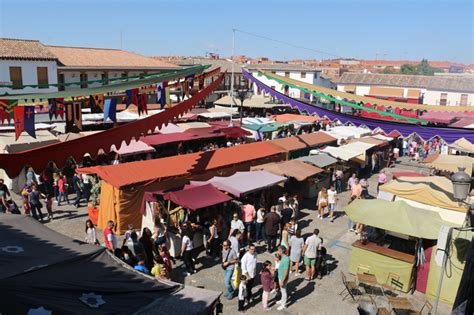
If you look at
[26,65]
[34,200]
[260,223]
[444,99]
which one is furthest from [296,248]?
[444,99]

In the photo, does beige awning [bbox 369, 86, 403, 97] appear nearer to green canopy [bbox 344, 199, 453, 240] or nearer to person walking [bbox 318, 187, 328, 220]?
person walking [bbox 318, 187, 328, 220]

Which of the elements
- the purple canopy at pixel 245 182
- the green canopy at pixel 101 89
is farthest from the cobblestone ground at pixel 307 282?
the green canopy at pixel 101 89

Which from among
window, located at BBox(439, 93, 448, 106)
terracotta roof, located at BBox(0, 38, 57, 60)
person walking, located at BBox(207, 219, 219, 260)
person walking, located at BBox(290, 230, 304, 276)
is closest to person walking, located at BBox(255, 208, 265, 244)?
person walking, located at BBox(207, 219, 219, 260)

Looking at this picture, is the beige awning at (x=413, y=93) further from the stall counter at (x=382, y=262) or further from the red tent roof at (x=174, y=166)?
the stall counter at (x=382, y=262)

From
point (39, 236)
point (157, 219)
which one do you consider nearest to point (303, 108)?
point (157, 219)

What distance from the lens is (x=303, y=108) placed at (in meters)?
17.8

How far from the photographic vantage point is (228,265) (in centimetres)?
877

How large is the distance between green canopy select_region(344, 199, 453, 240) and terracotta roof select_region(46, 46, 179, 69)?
30.9m

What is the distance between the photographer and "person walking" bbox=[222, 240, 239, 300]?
28.7ft

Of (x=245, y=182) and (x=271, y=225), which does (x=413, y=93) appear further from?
(x=271, y=225)

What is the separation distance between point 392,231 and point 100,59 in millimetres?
34656

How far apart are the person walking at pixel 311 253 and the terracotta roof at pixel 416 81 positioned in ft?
179

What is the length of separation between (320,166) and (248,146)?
328 cm

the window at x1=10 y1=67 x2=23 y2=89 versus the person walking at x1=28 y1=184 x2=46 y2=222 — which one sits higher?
the window at x1=10 y1=67 x2=23 y2=89
